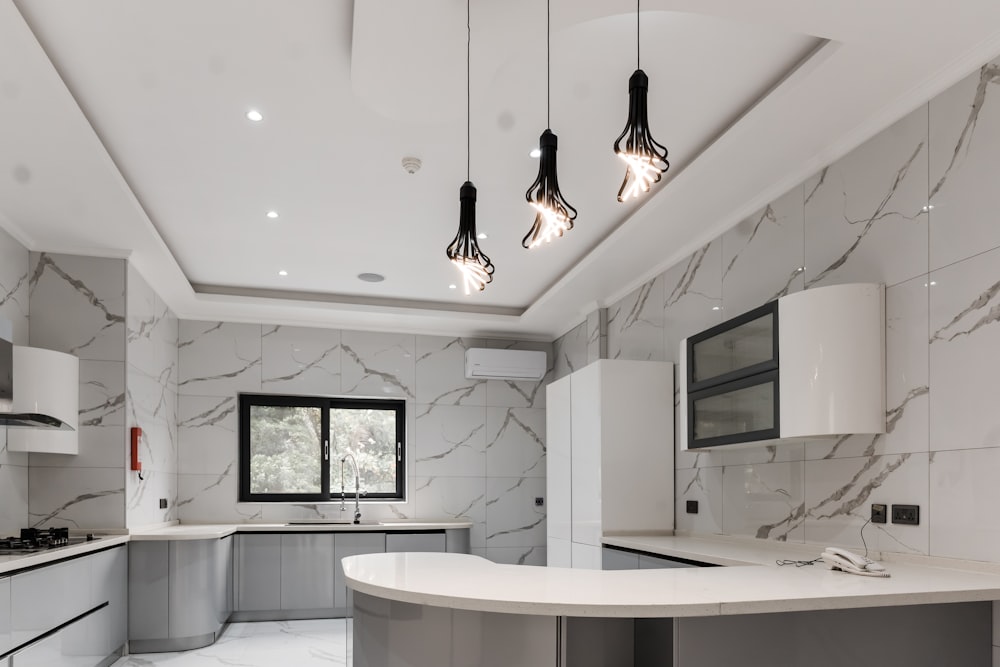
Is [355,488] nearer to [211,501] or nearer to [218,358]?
[211,501]

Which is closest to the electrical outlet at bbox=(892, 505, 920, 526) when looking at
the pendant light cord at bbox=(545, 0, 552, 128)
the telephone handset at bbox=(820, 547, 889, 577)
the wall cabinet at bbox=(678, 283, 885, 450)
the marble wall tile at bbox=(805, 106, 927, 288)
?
the wall cabinet at bbox=(678, 283, 885, 450)

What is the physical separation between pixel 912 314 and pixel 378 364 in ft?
16.1

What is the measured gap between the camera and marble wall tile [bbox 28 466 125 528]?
Answer: 4.49 metres

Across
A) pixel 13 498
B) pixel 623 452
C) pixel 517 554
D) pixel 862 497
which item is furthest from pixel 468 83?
pixel 517 554

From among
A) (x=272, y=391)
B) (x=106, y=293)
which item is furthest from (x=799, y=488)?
(x=272, y=391)

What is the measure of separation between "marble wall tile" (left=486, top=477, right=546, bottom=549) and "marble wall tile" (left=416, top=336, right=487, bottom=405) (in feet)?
2.68

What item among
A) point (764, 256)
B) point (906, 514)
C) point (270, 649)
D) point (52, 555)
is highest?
point (764, 256)

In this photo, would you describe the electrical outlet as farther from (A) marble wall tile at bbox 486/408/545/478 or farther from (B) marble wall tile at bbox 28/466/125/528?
(A) marble wall tile at bbox 486/408/545/478

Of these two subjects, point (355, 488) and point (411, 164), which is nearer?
point (411, 164)

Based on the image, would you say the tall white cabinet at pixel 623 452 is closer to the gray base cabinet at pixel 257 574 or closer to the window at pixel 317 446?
the gray base cabinet at pixel 257 574

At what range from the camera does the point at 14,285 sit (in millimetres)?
4363

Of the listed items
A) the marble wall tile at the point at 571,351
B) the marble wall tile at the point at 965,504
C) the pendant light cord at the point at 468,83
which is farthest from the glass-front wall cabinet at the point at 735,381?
the marble wall tile at the point at 571,351

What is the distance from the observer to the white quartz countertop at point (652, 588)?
69.2 inches

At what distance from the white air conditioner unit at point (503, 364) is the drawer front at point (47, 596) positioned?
3665 mm
